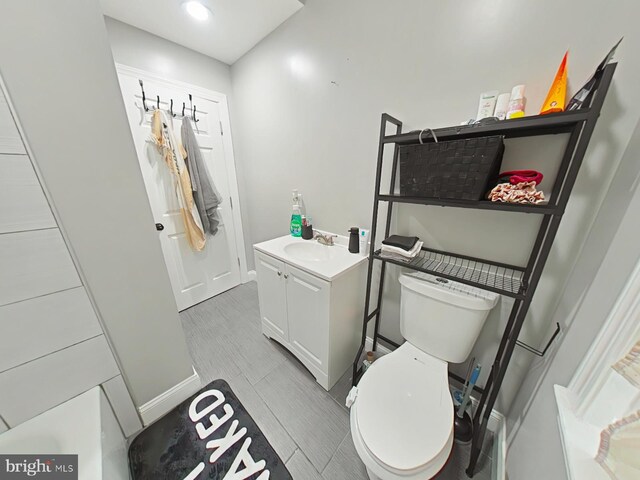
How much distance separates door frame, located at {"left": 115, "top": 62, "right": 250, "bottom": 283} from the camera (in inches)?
62.6

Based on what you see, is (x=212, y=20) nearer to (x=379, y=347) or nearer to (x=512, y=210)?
(x=512, y=210)

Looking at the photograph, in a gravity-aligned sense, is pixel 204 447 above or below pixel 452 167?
below

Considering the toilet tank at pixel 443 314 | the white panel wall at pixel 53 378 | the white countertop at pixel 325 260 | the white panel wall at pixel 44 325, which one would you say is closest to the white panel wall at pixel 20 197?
the white panel wall at pixel 44 325

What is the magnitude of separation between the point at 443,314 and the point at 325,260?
697 mm

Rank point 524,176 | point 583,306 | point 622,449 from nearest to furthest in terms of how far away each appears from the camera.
→ point 622,449 → point 583,306 → point 524,176

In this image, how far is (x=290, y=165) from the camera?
1778 millimetres

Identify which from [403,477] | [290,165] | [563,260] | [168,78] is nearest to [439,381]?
[403,477]

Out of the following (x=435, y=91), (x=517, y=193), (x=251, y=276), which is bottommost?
(x=251, y=276)

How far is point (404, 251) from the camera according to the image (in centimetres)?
107

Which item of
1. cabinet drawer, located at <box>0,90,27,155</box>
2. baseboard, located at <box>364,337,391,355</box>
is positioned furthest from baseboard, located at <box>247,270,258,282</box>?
cabinet drawer, located at <box>0,90,27,155</box>

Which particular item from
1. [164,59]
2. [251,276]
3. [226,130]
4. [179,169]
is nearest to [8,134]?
[179,169]

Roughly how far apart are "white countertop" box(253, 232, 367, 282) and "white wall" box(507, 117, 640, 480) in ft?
2.73

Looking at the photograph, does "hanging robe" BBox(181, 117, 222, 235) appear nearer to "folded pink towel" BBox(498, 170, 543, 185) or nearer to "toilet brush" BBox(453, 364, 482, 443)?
"folded pink towel" BBox(498, 170, 543, 185)

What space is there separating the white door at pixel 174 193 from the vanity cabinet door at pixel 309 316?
1.28 m
